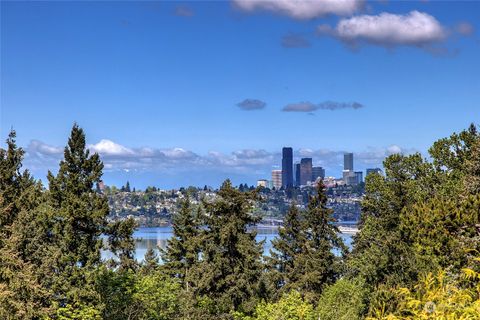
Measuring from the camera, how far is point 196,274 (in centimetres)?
3531

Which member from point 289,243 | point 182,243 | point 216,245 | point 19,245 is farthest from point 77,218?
point 289,243

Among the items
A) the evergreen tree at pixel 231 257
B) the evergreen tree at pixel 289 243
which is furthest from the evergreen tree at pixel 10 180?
A: the evergreen tree at pixel 289 243

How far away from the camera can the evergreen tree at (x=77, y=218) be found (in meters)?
27.6

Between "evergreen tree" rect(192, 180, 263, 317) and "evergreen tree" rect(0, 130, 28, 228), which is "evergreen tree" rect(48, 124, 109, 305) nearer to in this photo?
"evergreen tree" rect(0, 130, 28, 228)

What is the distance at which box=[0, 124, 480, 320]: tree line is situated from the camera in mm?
25094

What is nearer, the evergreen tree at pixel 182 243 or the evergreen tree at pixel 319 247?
the evergreen tree at pixel 182 243

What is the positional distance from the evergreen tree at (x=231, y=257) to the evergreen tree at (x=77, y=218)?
7271mm

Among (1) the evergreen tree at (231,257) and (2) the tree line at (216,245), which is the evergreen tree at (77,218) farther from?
(1) the evergreen tree at (231,257)

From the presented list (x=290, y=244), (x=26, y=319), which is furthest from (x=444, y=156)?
(x=26, y=319)

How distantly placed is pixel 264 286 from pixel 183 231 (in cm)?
998

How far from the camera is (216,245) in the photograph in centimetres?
3431

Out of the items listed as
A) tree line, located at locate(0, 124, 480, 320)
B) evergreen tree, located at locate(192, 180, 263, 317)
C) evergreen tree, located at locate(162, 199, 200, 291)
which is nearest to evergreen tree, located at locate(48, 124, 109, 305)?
tree line, located at locate(0, 124, 480, 320)

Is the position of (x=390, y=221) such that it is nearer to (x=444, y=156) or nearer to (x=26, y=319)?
(x=444, y=156)

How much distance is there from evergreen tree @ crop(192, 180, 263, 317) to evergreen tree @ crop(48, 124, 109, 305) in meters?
7.27
